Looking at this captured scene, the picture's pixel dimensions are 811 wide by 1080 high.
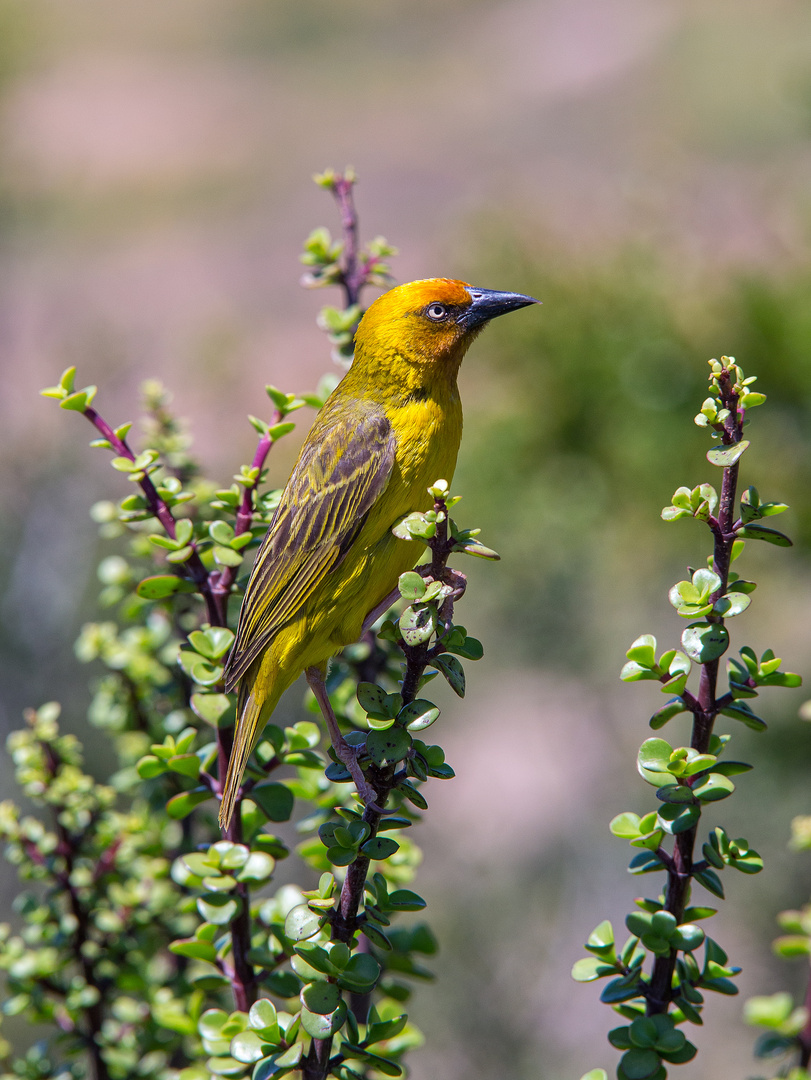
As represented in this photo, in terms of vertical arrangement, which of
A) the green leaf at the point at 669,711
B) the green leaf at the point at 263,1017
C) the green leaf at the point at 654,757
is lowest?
the green leaf at the point at 263,1017

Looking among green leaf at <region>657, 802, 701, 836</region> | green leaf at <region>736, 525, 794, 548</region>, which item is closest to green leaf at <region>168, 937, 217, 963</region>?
green leaf at <region>657, 802, 701, 836</region>

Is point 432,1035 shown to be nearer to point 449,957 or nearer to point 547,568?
point 449,957

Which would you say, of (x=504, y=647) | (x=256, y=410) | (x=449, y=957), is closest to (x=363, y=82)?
(x=256, y=410)

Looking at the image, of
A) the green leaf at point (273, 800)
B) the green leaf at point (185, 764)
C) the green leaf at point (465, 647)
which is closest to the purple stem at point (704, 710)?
the green leaf at point (465, 647)

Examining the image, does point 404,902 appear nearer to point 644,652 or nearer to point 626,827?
point 626,827

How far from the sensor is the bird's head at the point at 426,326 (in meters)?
2.25

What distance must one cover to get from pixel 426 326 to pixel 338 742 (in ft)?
3.61

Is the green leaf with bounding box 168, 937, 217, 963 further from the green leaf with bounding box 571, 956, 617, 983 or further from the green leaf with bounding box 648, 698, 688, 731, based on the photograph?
the green leaf with bounding box 648, 698, 688, 731

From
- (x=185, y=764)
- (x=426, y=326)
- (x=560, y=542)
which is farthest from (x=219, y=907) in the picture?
(x=560, y=542)

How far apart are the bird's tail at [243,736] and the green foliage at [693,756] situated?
553 mm

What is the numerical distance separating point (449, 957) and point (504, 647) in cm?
190

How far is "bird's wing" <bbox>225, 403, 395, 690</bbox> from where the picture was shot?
6.38 ft

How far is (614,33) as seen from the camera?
101 ft

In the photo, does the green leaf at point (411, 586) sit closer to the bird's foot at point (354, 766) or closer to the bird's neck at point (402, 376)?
the bird's foot at point (354, 766)
